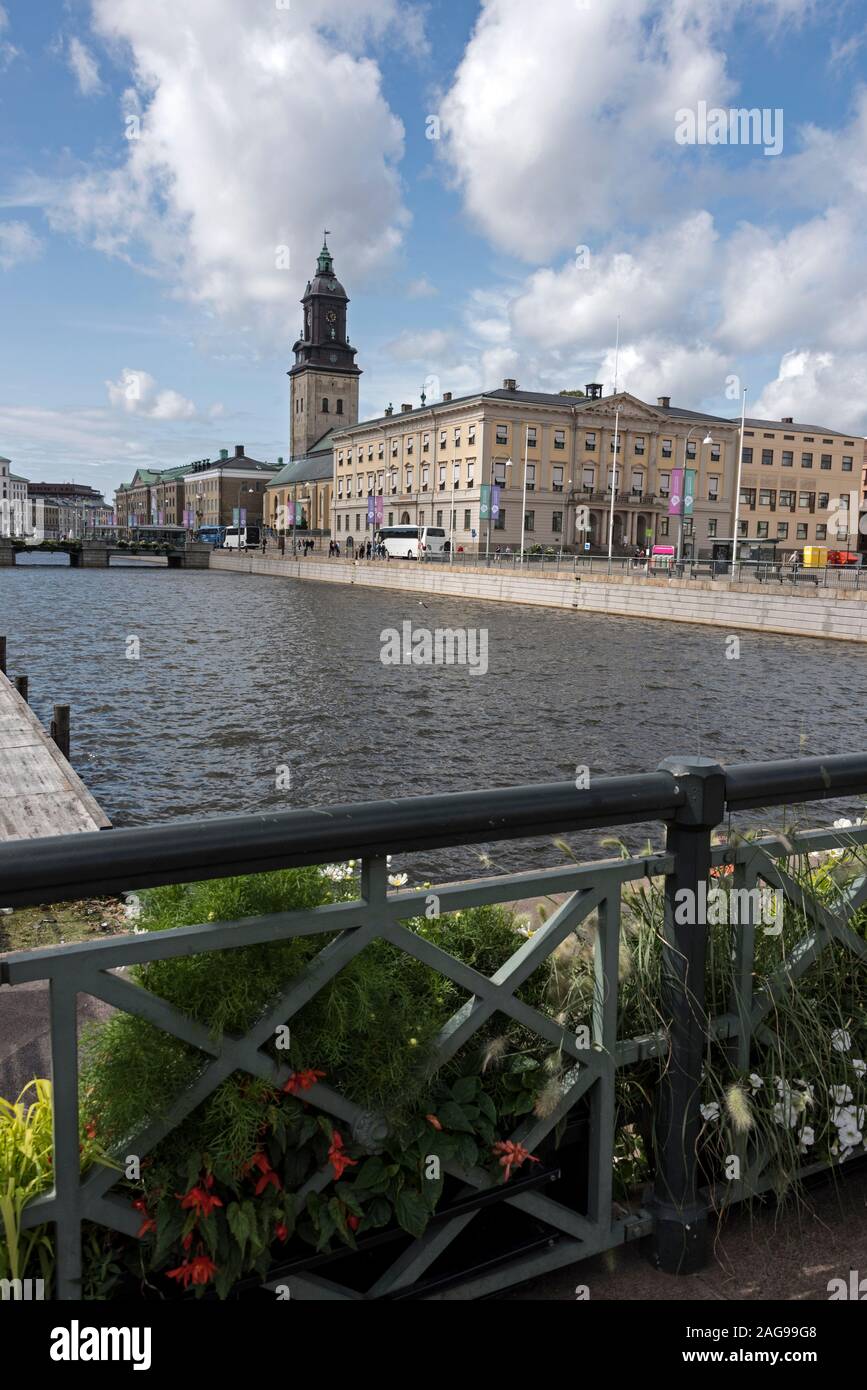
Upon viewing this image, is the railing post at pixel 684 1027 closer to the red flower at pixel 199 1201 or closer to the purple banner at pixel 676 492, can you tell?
the red flower at pixel 199 1201

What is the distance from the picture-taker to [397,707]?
24.4m

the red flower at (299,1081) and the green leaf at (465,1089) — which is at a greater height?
the red flower at (299,1081)

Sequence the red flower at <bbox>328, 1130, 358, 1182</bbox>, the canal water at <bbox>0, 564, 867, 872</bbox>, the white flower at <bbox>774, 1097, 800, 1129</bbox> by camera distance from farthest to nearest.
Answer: the canal water at <bbox>0, 564, 867, 872</bbox>
the white flower at <bbox>774, 1097, 800, 1129</bbox>
the red flower at <bbox>328, 1130, 358, 1182</bbox>

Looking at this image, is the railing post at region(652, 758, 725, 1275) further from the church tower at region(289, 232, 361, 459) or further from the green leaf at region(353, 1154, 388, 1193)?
the church tower at region(289, 232, 361, 459)

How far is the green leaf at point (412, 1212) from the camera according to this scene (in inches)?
97.3

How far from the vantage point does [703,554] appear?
113 meters

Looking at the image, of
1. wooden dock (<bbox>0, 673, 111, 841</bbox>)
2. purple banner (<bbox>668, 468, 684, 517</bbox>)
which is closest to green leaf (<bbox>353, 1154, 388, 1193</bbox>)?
wooden dock (<bbox>0, 673, 111, 841</bbox>)

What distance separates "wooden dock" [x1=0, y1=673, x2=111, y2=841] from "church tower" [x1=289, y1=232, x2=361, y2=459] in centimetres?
15189

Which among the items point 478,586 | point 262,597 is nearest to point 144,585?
point 262,597

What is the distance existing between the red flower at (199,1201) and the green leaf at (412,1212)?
472 mm

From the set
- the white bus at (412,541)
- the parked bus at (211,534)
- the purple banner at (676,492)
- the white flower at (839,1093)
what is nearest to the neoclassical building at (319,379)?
the parked bus at (211,534)

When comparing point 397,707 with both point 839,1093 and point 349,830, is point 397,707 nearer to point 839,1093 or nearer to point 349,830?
point 839,1093

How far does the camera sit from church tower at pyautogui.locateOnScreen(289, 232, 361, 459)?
159m
